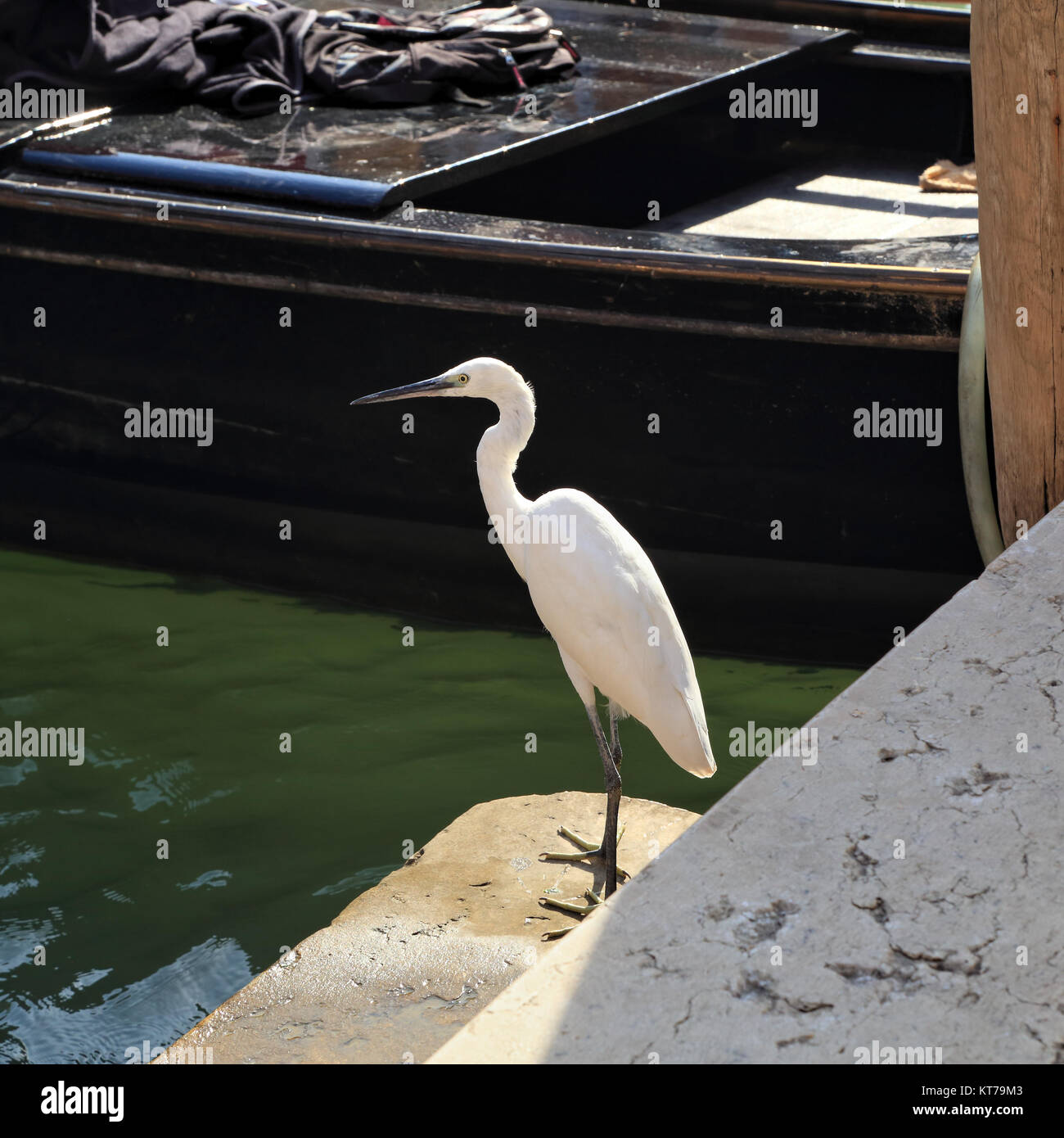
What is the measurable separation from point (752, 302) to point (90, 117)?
2.76 metres

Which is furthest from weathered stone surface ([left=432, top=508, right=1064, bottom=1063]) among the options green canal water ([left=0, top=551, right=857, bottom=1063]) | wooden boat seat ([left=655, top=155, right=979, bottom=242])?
wooden boat seat ([left=655, top=155, right=979, bottom=242])

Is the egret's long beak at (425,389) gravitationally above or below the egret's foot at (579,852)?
above

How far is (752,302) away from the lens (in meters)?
4.33

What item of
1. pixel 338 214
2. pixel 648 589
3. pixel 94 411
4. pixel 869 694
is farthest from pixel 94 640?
pixel 869 694

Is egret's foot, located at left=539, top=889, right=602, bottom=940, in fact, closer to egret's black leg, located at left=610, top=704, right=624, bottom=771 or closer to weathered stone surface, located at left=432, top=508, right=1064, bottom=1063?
egret's black leg, located at left=610, top=704, right=624, bottom=771

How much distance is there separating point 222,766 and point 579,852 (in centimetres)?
146

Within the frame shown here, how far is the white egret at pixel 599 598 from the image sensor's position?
329 centimetres

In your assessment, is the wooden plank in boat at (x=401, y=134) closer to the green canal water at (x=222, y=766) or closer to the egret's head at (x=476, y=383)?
the egret's head at (x=476, y=383)

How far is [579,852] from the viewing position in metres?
3.68

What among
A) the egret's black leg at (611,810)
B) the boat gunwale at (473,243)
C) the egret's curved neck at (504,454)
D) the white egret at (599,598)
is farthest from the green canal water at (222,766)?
the boat gunwale at (473,243)

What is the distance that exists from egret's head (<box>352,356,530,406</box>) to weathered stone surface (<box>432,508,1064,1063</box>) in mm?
1297

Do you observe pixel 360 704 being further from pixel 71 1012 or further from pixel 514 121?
pixel 514 121

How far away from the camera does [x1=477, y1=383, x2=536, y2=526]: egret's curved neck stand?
3.48 metres

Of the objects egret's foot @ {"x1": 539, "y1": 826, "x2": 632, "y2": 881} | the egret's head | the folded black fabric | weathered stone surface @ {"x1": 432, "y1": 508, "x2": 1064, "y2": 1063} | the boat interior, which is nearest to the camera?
weathered stone surface @ {"x1": 432, "y1": 508, "x2": 1064, "y2": 1063}
